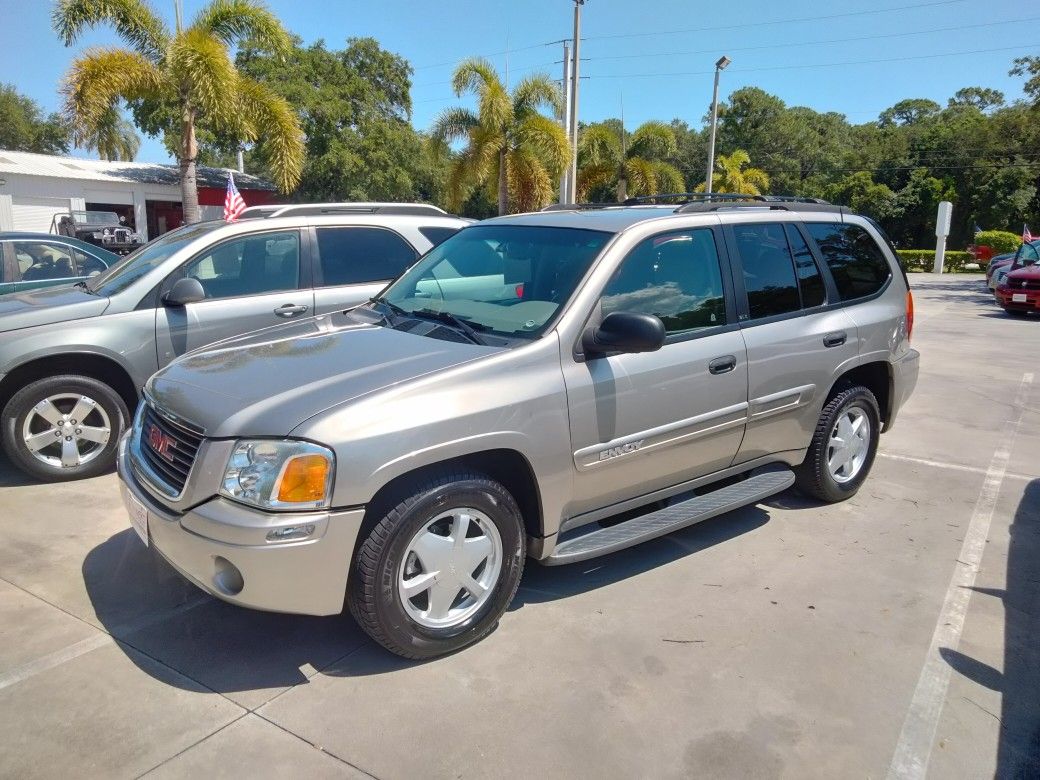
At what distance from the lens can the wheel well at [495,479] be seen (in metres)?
2.97

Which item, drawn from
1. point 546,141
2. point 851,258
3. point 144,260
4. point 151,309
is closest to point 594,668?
point 851,258

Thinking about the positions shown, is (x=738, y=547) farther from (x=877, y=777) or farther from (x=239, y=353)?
(x=239, y=353)

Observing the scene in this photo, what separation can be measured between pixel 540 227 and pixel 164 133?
128 feet

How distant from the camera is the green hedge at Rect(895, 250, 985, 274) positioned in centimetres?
3647

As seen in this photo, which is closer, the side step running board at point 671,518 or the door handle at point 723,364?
the side step running board at point 671,518

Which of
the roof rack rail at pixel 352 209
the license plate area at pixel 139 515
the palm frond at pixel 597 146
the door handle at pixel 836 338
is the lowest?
the license plate area at pixel 139 515

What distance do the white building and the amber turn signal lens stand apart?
30686 millimetres

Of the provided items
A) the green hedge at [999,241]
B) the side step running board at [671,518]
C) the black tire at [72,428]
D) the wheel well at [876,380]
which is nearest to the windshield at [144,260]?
the black tire at [72,428]

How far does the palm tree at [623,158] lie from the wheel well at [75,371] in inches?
1001

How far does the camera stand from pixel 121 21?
15.6 meters

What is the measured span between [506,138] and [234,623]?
2050 cm

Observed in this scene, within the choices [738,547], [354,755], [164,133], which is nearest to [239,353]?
[354,755]

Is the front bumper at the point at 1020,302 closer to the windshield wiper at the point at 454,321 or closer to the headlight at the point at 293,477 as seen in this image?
the windshield wiper at the point at 454,321

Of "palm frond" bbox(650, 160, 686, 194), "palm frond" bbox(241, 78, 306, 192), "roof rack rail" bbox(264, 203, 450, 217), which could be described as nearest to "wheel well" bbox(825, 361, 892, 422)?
"roof rack rail" bbox(264, 203, 450, 217)
